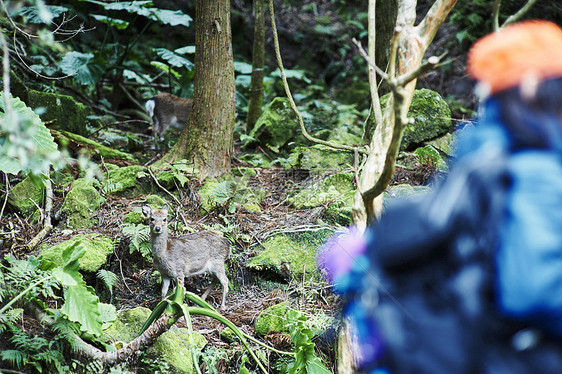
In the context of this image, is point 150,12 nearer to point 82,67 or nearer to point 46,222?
point 82,67

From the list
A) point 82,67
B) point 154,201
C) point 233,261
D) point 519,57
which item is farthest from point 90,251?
point 82,67

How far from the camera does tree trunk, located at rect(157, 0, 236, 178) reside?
6.79 meters

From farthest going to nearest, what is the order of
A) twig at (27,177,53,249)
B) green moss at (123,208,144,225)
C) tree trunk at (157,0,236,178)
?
tree trunk at (157,0,236,178) → green moss at (123,208,144,225) → twig at (27,177,53,249)

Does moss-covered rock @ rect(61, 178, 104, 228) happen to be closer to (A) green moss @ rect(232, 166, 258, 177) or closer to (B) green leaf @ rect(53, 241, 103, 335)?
(A) green moss @ rect(232, 166, 258, 177)

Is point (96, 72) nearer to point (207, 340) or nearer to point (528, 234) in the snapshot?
point (207, 340)

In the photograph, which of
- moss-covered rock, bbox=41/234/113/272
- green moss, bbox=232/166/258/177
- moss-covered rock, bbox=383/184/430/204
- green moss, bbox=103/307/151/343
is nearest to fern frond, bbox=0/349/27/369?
green moss, bbox=103/307/151/343

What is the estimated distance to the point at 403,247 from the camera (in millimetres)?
1584

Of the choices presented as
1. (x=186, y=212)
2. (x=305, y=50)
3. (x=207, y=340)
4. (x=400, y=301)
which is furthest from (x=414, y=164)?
(x=305, y=50)

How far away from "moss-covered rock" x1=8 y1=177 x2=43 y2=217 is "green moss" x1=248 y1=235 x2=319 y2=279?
253 cm

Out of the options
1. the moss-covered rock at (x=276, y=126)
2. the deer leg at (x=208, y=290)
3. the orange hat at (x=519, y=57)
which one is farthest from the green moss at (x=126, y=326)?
the moss-covered rock at (x=276, y=126)

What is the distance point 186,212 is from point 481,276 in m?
5.22

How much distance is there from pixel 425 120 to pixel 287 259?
10.9 feet

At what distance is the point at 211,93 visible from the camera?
6855 mm

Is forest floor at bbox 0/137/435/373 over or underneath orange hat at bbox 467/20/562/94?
underneath
